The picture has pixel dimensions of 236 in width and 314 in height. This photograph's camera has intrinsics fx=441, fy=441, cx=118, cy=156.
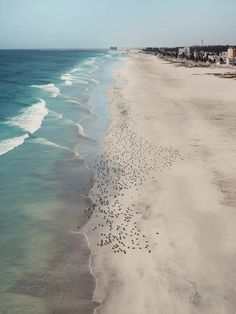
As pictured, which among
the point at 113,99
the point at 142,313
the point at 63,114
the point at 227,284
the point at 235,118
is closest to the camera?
the point at 142,313

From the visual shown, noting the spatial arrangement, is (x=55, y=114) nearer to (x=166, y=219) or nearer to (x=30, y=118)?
(x=30, y=118)

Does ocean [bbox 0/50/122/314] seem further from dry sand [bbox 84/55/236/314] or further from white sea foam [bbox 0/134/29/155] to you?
dry sand [bbox 84/55/236/314]

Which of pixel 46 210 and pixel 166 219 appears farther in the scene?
pixel 46 210

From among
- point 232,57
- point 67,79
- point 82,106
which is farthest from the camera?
point 232,57

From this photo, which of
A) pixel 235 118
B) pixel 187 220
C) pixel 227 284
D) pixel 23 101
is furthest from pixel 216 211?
pixel 23 101

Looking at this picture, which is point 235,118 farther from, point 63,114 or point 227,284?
point 227,284

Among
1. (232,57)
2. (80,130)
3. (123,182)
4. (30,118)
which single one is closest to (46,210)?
(123,182)
